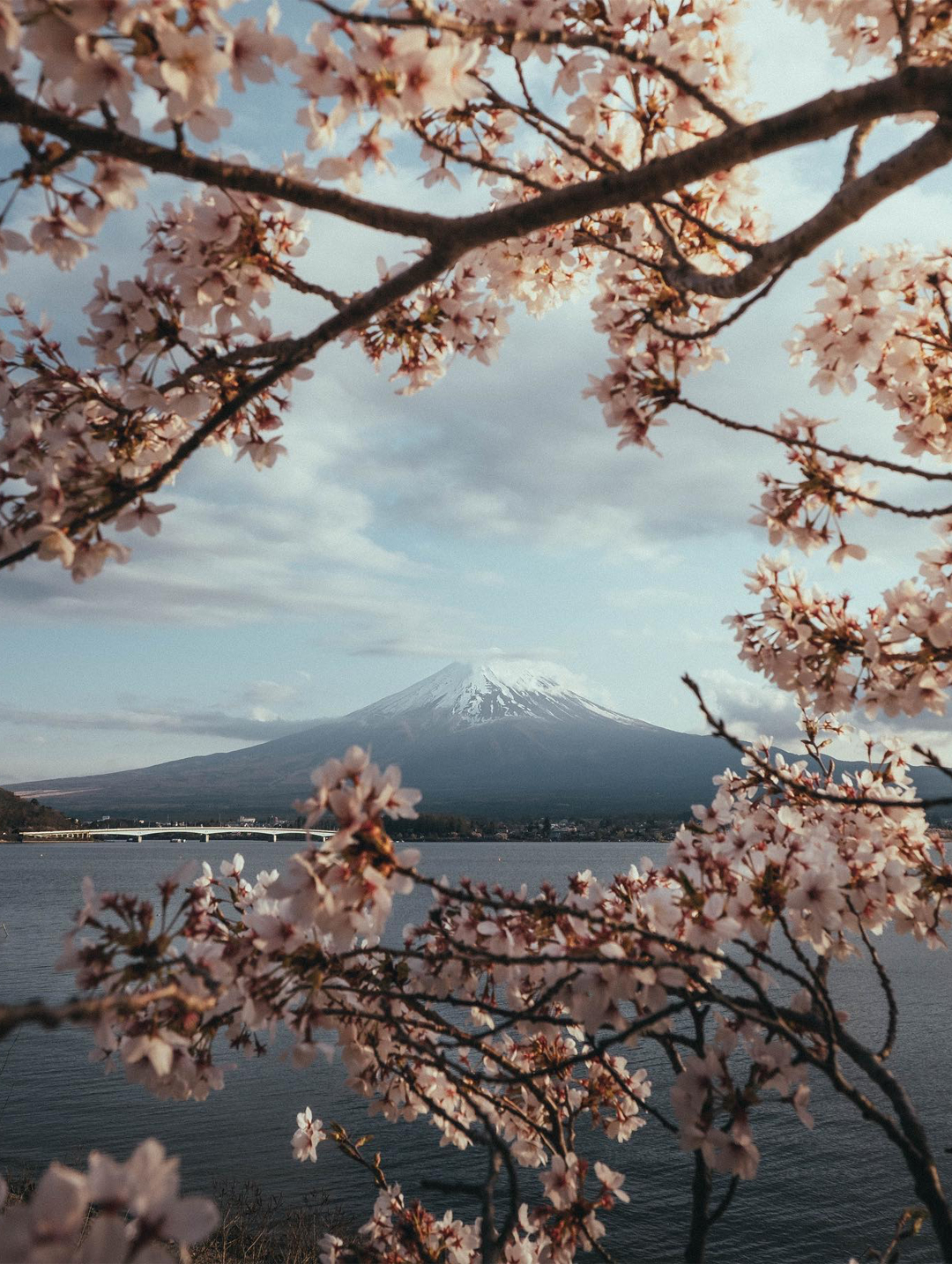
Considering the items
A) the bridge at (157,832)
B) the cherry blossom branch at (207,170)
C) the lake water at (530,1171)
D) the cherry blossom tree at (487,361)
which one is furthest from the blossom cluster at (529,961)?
the bridge at (157,832)

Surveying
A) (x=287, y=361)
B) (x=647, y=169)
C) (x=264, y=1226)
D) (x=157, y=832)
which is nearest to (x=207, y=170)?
(x=287, y=361)

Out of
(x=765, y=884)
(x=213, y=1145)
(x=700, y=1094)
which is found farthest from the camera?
(x=213, y=1145)

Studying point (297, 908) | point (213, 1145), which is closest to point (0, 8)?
point (297, 908)

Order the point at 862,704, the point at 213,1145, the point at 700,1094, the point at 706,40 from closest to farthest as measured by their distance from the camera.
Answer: the point at 700,1094
the point at 706,40
the point at 862,704
the point at 213,1145

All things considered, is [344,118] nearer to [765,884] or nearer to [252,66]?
[252,66]

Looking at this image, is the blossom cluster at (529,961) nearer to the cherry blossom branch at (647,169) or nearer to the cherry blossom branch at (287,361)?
the cherry blossom branch at (287,361)

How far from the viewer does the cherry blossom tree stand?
5.32 feet

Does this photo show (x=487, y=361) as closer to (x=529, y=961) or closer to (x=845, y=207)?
(x=845, y=207)

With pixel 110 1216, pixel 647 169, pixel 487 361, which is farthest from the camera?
pixel 487 361

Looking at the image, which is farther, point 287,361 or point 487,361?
point 487,361

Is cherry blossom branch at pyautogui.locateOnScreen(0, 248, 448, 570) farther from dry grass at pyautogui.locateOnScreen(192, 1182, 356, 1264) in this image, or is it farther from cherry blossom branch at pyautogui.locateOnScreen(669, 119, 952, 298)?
dry grass at pyautogui.locateOnScreen(192, 1182, 356, 1264)

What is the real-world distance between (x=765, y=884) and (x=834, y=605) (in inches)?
51.9

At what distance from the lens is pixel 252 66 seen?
1.59 meters

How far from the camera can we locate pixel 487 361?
3.01 metres
